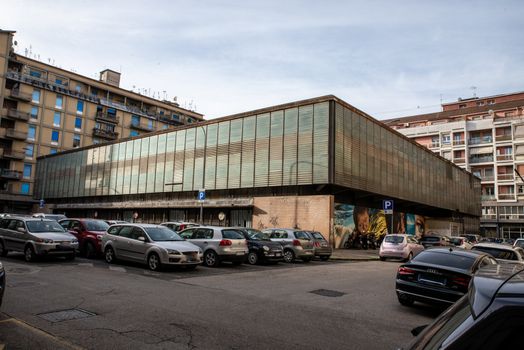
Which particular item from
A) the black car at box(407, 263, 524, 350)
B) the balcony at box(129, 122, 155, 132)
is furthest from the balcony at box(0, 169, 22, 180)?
the black car at box(407, 263, 524, 350)

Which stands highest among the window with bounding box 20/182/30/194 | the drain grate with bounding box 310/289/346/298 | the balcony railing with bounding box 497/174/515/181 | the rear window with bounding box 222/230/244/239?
the balcony railing with bounding box 497/174/515/181

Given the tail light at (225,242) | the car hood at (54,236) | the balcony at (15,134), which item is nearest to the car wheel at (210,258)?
the tail light at (225,242)

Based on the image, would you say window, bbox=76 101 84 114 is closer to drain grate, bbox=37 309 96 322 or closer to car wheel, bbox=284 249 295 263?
car wheel, bbox=284 249 295 263

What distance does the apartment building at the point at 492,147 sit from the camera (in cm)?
6334

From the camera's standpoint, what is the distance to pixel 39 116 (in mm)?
62062

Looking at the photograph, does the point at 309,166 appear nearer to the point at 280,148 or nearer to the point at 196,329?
the point at 280,148

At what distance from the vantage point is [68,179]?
5656cm

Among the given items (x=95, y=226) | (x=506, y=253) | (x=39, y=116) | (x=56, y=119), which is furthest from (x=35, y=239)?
(x=56, y=119)

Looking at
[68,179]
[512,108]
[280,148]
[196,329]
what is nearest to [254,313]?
[196,329]

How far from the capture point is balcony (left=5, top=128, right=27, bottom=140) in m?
58.9

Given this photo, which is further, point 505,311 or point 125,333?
point 125,333

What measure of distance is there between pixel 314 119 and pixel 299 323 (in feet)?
82.7

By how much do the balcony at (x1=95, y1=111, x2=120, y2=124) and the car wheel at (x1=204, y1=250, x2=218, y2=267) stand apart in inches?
2389

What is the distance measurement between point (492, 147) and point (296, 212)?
5118 centimetres
